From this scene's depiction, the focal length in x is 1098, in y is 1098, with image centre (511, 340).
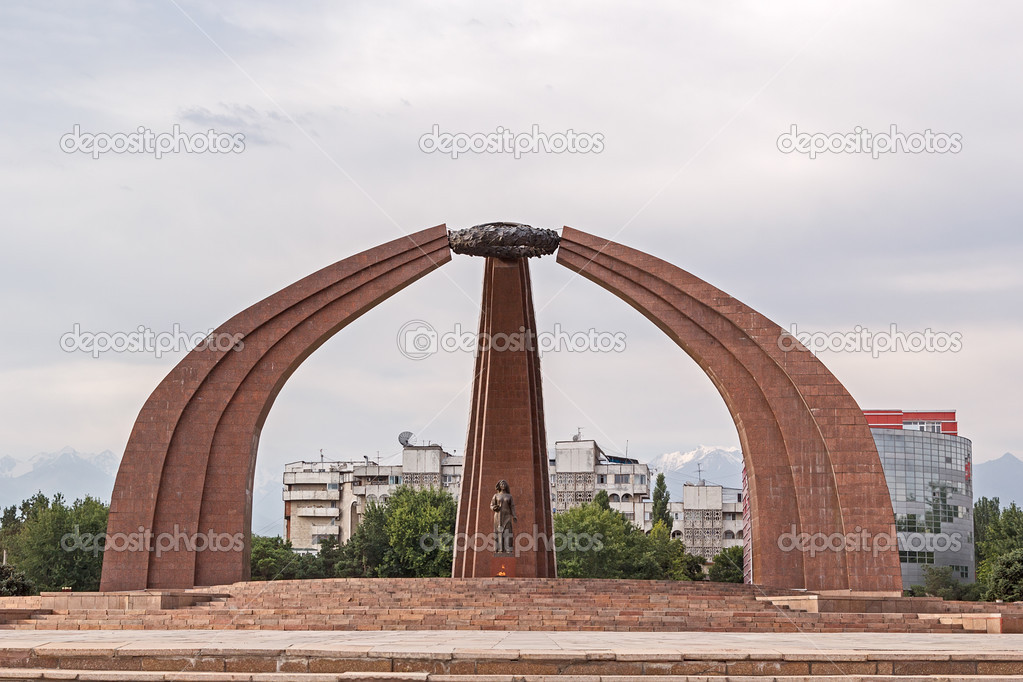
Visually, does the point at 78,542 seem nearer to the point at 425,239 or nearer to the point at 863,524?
the point at 425,239

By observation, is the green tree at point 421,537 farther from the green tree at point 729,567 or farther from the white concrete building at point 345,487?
the white concrete building at point 345,487

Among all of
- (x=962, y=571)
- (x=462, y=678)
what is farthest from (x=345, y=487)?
(x=462, y=678)

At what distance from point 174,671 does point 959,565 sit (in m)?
41.1

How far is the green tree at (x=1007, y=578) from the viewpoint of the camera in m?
21.8

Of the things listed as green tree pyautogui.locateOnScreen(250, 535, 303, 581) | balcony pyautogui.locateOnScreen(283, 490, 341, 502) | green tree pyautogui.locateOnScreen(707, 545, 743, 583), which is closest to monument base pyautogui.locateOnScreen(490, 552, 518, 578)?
green tree pyautogui.locateOnScreen(250, 535, 303, 581)

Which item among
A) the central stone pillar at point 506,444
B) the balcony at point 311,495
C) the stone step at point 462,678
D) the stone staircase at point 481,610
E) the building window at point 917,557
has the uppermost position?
the central stone pillar at point 506,444

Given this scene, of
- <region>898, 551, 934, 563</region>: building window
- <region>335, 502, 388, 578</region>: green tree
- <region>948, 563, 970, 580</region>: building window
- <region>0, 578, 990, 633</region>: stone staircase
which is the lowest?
<region>948, 563, 970, 580</region>: building window

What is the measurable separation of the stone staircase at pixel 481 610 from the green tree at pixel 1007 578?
8112 millimetres

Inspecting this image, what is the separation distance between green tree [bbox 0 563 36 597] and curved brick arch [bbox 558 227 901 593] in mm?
12328

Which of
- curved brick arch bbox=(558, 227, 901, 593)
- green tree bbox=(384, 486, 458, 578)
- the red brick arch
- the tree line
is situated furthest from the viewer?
green tree bbox=(384, 486, 458, 578)

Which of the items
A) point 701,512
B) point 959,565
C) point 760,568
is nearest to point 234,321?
point 760,568

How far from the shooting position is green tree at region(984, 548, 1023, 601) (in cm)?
2177

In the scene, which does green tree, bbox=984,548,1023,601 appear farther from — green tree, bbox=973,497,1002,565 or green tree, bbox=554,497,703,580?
green tree, bbox=973,497,1002,565

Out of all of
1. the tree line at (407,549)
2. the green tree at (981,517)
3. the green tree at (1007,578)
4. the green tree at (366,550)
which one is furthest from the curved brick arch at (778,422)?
the green tree at (981,517)
